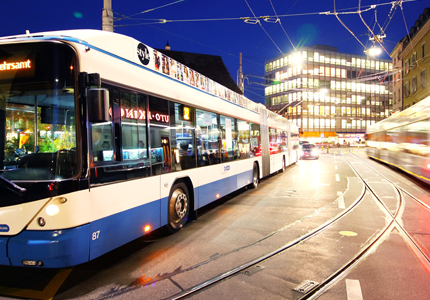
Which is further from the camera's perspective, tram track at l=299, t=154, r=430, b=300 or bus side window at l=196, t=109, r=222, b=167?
bus side window at l=196, t=109, r=222, b=167

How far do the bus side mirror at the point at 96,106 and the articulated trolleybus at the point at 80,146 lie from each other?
0.01 m

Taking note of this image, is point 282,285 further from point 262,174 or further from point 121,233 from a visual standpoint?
point 262,174

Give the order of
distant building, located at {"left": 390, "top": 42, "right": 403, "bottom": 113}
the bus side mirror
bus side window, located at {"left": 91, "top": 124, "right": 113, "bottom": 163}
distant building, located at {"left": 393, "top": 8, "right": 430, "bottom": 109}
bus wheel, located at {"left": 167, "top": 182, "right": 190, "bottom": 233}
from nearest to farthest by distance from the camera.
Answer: the bus side mirror
bus side window, located at {"left": 91, "top": 124, "right": 113, "bottom": 163}
bus wheel, located at {"left": 167, "top": 182, "right": 190, "bottom": 233}
distant building, located at {"left": 393, "top": 8, "right": 430, "bottom": 109}
distant building, located at {"left": 390, "top": 42, "right": 403, "bottom": 113}

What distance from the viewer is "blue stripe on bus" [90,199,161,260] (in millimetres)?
3889

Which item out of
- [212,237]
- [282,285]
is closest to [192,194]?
[212,237]

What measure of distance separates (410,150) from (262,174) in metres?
6.47

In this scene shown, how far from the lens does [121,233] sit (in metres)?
4.35

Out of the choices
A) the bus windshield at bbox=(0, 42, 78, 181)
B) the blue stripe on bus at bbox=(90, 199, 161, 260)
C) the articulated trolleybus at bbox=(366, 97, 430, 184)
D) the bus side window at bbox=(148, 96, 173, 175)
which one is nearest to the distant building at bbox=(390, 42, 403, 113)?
the articulated trolleybus at bbox=(366, 97, 430, 184)

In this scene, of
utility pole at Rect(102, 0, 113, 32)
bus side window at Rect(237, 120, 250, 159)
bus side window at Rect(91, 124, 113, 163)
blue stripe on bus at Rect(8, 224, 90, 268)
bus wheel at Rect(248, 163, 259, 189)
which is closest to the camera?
blue stripe on bus at Rect(8, 224, 90, 268)

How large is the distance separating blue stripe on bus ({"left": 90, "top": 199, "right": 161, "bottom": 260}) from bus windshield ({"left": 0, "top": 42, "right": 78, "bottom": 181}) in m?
0.83

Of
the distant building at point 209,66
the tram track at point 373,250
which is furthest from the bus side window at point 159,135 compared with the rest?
the distant building at point 209,66

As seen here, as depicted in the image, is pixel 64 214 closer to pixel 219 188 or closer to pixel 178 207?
pixel 178 207

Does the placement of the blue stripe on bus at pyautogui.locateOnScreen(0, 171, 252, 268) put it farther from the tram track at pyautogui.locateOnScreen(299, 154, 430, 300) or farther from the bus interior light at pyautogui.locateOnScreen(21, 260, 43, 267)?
the tram track at pyautogui.locateOnScreen(299, 154, 430, 300)

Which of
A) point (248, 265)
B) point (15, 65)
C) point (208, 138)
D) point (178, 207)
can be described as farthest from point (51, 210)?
point (208, 138)
